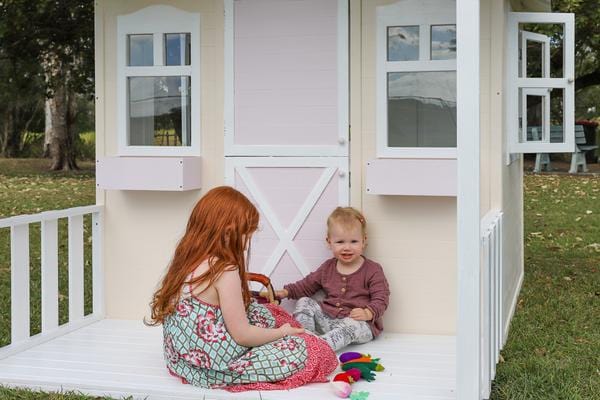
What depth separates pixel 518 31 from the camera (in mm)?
6234

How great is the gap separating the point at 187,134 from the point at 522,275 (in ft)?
12.8

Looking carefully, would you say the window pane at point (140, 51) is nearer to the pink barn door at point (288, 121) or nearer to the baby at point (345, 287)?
the pink barn door at point (288, 121)

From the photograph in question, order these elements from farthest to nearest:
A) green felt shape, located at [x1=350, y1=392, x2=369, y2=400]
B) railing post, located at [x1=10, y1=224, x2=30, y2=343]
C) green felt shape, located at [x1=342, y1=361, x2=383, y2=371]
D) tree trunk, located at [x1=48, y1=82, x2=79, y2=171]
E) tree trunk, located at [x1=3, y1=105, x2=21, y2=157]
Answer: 1. tree trunk, located at [x1=3, y1=105, x2=21, y2=157]
2. tree trunk, located at [x1=48, y1=82, x2=79, y2=171]
3. railing post, located at [x1=10, y1=224, x2=30, y2=343]
4. green felt shape, located at [x1=342, y1=361, x2=383, y2=371]
5. green felt shape, located at [x1=350, y1=392, x2=369, y2=400]

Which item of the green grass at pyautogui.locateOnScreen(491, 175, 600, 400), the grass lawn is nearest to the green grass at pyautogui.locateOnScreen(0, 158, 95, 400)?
the grass lawn

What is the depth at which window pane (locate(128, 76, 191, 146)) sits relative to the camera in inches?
239

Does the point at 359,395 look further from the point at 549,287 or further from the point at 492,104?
the point at 549,287

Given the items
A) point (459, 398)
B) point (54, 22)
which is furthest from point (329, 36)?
point (54, 22)

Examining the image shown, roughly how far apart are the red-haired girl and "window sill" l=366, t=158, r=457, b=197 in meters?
1.31

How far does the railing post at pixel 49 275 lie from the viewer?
558cm

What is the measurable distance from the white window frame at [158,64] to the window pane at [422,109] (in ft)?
4.22

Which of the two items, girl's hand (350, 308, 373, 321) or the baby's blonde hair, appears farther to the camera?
the baby's blonde hair

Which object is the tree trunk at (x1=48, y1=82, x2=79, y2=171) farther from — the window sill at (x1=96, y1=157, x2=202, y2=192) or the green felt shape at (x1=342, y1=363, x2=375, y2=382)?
the green felt shape at (x1=342, y1=363, x2=375, y2=382)

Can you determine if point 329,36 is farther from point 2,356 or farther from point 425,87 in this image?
point 2,356

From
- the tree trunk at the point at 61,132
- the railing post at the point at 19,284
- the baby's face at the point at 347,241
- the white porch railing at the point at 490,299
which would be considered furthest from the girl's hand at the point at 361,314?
the tree trunk at the point at 61,132
